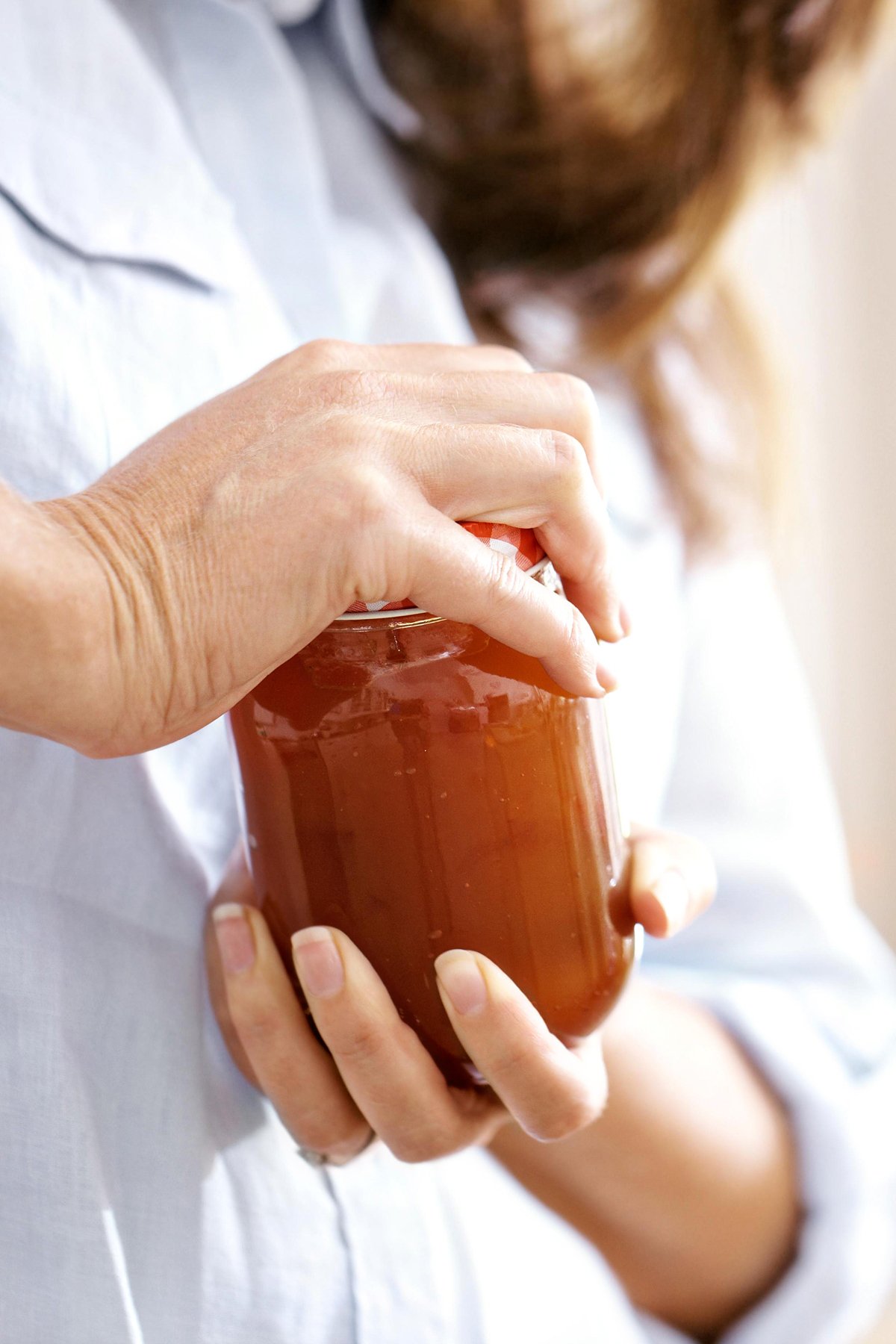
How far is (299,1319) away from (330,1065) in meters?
0.13

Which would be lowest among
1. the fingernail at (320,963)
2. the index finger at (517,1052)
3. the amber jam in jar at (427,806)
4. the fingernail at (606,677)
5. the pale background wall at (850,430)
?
the index finger at (517,1052)

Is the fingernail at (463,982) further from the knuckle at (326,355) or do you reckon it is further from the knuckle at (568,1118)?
the knuckle at (326,355)

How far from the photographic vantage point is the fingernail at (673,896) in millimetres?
536

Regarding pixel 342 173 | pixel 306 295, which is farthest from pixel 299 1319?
pixel 342 173

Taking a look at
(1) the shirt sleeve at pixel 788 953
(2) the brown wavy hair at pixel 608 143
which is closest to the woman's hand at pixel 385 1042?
(1) the shirt sleeve at pixel 788 953

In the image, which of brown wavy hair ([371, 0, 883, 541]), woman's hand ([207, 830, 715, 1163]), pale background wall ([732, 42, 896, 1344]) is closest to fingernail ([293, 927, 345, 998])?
woman's hand ([207, 830, 715, 1163])

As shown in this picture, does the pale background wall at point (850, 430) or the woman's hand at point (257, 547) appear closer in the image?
the woman's hand at point (257, 547)

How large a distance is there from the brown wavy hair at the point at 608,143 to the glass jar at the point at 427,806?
560 mm

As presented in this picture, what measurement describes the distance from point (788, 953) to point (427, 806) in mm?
564

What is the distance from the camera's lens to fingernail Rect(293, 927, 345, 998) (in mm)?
466

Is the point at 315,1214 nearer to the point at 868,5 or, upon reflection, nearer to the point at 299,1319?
the point at 299,1319

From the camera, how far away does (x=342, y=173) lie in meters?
0.85

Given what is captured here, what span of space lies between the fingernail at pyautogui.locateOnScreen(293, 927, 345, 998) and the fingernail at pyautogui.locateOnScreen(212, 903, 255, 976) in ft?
0.15

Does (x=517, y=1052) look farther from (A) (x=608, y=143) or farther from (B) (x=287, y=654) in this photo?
(A) (x=608, y=143)
